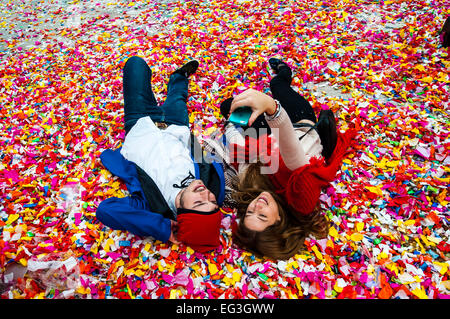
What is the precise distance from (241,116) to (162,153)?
1.70m

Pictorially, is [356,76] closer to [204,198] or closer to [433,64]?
[433,64]

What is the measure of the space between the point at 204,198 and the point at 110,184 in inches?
55.6

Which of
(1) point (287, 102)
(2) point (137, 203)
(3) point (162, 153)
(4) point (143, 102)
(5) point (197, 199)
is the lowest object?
(2) point (137, 203)

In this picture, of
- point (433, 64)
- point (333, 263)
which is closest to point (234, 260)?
point (333, 263)

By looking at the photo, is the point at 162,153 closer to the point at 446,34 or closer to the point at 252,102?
the point at 252,102

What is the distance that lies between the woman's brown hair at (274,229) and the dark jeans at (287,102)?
0.95 meters

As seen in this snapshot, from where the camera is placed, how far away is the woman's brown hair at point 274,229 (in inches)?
99.3

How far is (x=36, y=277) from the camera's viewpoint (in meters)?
2.44

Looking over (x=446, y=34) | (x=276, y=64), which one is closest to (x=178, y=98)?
(x=276, y=64)

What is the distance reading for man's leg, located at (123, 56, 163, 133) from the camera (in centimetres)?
363

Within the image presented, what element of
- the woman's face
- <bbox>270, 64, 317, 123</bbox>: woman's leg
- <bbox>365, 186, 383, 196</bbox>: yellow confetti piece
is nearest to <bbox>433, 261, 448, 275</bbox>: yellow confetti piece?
<bbox>365, 186, 383, 196</bbox>: yellow confetti piece

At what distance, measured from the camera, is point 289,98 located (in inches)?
151

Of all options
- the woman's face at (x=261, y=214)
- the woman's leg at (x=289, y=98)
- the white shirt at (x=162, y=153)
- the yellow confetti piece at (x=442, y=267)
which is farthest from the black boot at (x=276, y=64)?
the yellow confetti piece at (x=442, y=267)
